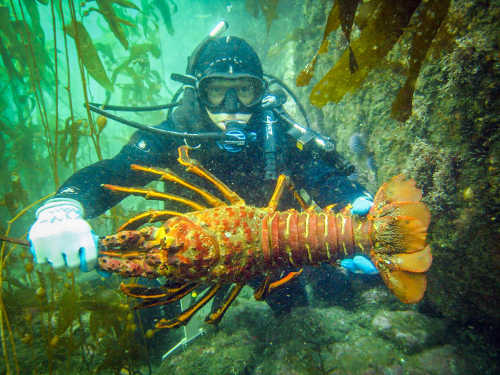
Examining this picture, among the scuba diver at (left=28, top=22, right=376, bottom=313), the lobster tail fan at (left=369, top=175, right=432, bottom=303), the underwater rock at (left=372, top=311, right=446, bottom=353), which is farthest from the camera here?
the scuba diver at (left=28, top=22, right=376, bottom=313)

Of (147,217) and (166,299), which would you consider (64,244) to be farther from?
(166,299)

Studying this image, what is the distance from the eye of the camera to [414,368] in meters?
1.94

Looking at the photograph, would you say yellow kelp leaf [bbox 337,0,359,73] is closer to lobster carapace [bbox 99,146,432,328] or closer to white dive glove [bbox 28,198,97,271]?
lobster carapace [bbox 99,146,432,328]

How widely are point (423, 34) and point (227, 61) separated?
2.03 m

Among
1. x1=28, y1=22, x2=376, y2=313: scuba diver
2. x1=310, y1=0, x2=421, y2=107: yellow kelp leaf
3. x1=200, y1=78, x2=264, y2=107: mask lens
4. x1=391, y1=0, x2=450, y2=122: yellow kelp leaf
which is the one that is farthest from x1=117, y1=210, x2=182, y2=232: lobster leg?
x1=391, y1=0, x2=450, y2=122: yellow kelp leaf

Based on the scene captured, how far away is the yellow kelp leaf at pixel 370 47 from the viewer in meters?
1.71

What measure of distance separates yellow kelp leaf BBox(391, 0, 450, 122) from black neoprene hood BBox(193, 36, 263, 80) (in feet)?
5.45

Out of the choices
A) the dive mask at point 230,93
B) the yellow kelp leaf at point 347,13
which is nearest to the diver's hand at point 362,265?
the yellow kelp leaf at point 347,13

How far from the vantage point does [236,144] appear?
2592mm

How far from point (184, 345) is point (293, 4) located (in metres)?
9.08

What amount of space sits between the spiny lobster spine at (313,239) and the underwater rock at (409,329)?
129 cm

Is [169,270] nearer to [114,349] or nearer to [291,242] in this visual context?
[291,242]

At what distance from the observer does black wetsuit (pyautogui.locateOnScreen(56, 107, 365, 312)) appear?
8.63ft

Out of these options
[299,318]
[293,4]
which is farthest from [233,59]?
[293,4]
